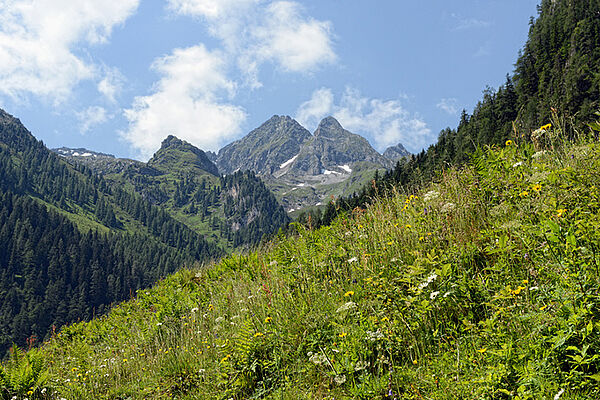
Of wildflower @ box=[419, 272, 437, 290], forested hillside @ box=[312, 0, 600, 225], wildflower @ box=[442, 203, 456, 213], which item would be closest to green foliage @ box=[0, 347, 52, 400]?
wildflower @ box=[419, 272, 437, 290]

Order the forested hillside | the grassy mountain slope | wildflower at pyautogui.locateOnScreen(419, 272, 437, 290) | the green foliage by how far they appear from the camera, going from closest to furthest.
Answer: the grassy mountain slope → wildflower at pyautogui.locateOnScreen(419, 272, 437, 290) → the green foliage → the forested hillside

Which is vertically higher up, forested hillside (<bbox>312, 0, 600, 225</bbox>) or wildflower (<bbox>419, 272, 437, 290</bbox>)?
forested hillside (<bbox>312, 0, 600, 225</bbox>)

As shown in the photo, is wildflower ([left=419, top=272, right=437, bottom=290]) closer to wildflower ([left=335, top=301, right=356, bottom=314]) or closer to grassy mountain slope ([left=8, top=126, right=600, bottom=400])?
grassy mountain slope ([left=8, top=126, right=600, bottom=400])

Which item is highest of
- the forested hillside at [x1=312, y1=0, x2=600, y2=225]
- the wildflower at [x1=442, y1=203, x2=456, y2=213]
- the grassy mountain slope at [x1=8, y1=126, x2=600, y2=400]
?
the forested hillside at [x1=312, y1=0, x2=600, y2=225]

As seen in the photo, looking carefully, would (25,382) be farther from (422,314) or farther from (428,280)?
(428,280)

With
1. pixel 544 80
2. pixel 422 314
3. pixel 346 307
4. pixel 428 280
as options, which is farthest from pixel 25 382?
pixel 544 80

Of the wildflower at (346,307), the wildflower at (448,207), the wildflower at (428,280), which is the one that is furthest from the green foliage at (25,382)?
the wildflower at (448,207)

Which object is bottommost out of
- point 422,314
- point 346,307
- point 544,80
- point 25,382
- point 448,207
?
point 422,314

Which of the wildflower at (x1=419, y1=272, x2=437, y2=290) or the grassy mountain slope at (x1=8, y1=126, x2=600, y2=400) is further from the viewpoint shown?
the wildflower at (x1=419, y1=272, x2=437, y2=290)

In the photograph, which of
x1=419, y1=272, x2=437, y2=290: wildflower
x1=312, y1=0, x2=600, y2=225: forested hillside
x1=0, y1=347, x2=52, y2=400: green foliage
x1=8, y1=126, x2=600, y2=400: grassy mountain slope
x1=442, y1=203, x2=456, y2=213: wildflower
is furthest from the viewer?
x1=312, y1=0, x2=600, y2=225: forested hillside

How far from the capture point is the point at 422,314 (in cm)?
367

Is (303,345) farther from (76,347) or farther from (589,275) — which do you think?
(76,347)

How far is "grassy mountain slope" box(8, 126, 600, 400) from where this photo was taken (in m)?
2.71

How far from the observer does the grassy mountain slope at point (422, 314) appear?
271 centimetres
